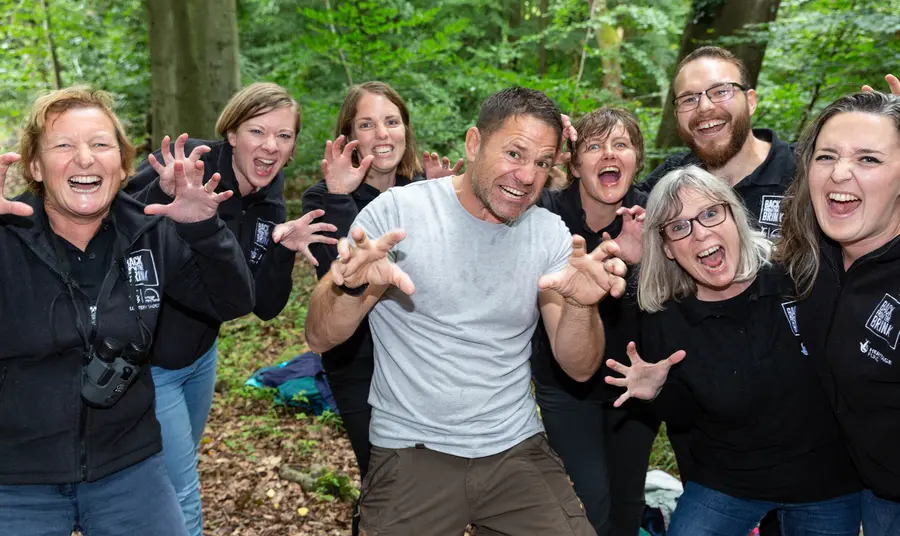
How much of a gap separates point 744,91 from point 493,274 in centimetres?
207

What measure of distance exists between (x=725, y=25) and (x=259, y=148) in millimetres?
5259

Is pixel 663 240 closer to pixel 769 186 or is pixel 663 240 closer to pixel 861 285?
pixel 861 285

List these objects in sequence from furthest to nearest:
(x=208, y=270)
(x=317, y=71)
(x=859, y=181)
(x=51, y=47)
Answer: (x=51, y=47) → (x=317, y=71) → (x=208, y=270) → (x=859, y=181)

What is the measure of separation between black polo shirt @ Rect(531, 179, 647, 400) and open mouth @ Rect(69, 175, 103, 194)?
214cm

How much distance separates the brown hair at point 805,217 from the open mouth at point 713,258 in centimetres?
23

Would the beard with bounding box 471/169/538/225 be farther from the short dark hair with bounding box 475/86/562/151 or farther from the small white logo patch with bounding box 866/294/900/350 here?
the small white logo patch with bounding box 866/294/900/350

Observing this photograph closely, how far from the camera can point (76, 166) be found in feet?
8.34

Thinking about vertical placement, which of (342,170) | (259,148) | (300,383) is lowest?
(300,383)

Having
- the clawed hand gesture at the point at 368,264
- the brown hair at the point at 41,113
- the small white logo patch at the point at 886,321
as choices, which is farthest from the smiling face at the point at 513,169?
the brown hair at the point at 41,113

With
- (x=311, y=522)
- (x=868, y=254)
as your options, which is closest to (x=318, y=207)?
(x=311, y=522)

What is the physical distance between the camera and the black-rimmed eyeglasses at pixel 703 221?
291 centimetres

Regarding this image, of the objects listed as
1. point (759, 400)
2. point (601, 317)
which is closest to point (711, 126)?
point (601, 317)

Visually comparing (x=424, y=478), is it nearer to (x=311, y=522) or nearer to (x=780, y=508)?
(x=780, y=508)

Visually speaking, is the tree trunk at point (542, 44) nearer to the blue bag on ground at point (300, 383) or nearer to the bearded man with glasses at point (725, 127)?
the blue bag on ground at point (300, 383)
